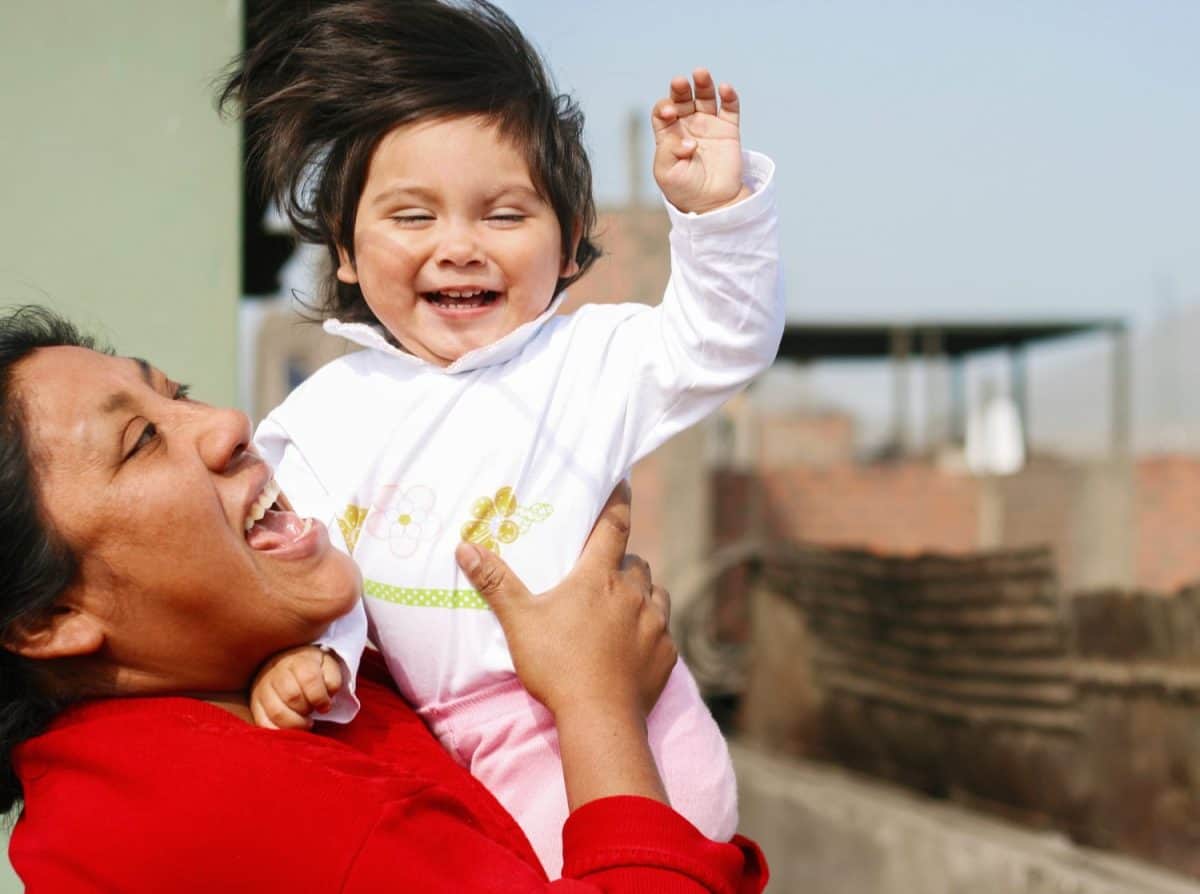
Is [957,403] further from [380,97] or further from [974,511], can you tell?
[380,97]

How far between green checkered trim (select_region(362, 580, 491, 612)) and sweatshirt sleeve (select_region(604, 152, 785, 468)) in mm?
233

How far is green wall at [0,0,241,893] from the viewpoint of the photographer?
2.26 meters

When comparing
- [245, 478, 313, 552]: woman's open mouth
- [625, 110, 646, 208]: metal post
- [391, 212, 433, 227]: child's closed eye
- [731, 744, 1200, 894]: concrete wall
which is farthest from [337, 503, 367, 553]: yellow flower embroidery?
[625, 110, 646, 208]: metal post

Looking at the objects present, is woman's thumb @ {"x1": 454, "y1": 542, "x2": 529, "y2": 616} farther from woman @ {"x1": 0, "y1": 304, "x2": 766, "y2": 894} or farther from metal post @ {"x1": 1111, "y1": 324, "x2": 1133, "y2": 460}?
metal post @ {"x1": 1111, "y1": 324, "x2": 1133, "y2": 460}

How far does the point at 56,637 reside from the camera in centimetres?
137

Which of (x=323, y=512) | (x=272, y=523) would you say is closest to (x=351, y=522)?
(x=323, y=512)

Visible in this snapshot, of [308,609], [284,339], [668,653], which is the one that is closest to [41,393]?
[308,609]

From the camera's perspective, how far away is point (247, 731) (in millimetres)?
1357

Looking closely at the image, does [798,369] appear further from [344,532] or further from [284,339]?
[344,532]

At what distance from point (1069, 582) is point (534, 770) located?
42.4 feet

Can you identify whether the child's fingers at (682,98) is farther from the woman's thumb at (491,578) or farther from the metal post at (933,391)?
the metal post at (933,391)

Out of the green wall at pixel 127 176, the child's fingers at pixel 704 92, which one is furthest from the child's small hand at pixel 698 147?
the green wall at pixel 127 176

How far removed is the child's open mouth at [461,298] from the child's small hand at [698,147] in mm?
268

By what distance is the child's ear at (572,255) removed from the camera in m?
1.75
